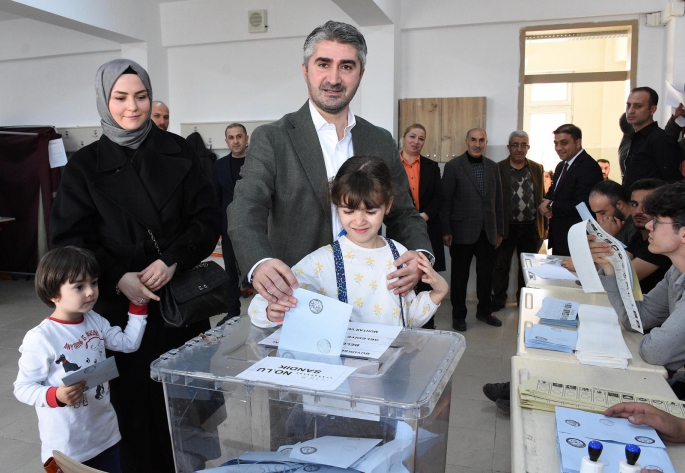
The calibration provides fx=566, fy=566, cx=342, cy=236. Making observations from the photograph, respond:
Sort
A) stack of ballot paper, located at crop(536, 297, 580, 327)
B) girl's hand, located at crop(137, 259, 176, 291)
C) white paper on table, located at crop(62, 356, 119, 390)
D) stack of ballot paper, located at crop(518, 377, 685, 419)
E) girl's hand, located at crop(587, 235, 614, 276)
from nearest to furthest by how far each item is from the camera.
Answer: stack of ballot paper, located at crop(518, 377, 685, 419), white paper on table, located at crop(62, 356, 119, 390), girl's hand, located at crop(137, 259, 176, 291), stack of ballot paper, located at crop(536, 297, 580, 327), girl's hand, located at crop(587, 235, 614, 276)

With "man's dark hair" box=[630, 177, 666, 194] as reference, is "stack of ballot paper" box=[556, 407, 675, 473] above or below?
below

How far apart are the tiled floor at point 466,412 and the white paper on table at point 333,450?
5.73 ft

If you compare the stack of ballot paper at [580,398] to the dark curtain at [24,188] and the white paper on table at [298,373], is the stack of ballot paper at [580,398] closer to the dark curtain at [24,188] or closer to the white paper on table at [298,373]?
the white paper on table at [298,373]

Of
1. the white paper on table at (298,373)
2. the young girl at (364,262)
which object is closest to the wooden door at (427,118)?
the young girl at (364,262)

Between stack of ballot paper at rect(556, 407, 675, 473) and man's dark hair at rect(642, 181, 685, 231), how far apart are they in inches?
37.0

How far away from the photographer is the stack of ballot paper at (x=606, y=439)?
114 cm

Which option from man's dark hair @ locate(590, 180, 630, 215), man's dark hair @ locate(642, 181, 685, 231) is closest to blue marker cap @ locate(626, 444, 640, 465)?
man's dark hair @ locate(642, 181, 685, 231)

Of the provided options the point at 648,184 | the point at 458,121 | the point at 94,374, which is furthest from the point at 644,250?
the point at 458,121

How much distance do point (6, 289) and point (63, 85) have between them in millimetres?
2564

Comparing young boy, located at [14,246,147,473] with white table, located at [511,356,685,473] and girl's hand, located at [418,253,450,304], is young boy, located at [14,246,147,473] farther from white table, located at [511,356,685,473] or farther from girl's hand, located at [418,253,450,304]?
white table, located at [511,356,685,473]

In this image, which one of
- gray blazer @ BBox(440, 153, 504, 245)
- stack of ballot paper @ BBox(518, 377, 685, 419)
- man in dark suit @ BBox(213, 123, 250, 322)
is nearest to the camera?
stack of ballot paper @ BBox(518, 377, 685, 419)

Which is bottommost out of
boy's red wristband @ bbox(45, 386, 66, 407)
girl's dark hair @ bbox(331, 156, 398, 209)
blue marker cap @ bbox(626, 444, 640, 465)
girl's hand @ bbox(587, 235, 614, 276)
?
boy's red wristband @ bbox(45, 386, 66, 407)

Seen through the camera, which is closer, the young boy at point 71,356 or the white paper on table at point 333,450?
the white paper on table at point 333,450

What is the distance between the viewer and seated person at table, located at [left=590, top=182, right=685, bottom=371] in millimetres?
1850
